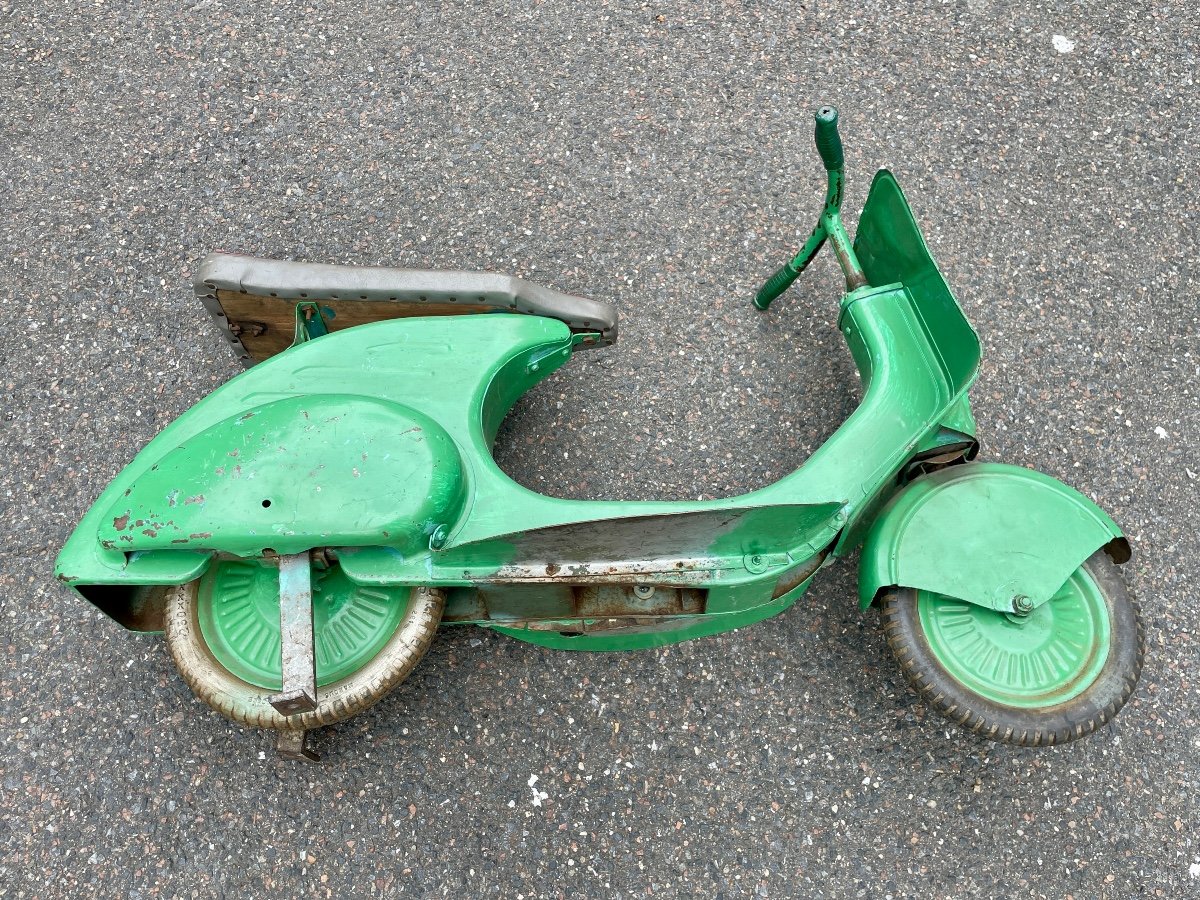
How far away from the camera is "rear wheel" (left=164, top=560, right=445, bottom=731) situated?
1.56 metres

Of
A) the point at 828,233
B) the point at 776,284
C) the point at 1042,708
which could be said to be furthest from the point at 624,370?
the point at 1042,708

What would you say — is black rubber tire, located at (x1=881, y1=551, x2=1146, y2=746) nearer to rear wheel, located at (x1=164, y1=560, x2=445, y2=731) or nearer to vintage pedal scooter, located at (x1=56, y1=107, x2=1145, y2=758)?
vintage pedal scooter, located at (x1=56, y1=107, x2=1145, y2=758)

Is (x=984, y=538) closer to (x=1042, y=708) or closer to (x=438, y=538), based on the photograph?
(x=1042, y=708)

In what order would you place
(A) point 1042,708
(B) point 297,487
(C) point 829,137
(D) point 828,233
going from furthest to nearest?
(D) point 828,233, (C) point 829,137, (A) point 1042,708, (B) point 297,487

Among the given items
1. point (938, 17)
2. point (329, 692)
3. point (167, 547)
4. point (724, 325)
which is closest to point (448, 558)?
point (329, 692)

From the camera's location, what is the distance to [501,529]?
1.56 m

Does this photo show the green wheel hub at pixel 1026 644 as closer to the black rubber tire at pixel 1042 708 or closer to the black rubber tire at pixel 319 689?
the black rubber tire at pixel 1042 708

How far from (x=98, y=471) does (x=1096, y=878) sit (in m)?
2.38

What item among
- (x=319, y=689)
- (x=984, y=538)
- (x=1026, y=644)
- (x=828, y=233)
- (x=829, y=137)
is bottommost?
(x=319, y=689)

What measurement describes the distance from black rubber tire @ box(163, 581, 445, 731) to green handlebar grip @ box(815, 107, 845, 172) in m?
Result: 1.18

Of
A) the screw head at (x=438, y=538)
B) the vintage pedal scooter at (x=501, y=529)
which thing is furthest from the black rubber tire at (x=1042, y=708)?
the screw head at (x=438, y=538)

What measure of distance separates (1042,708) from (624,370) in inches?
45.7

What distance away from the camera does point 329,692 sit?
156 cm

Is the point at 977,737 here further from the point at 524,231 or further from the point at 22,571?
the point at 22,571
